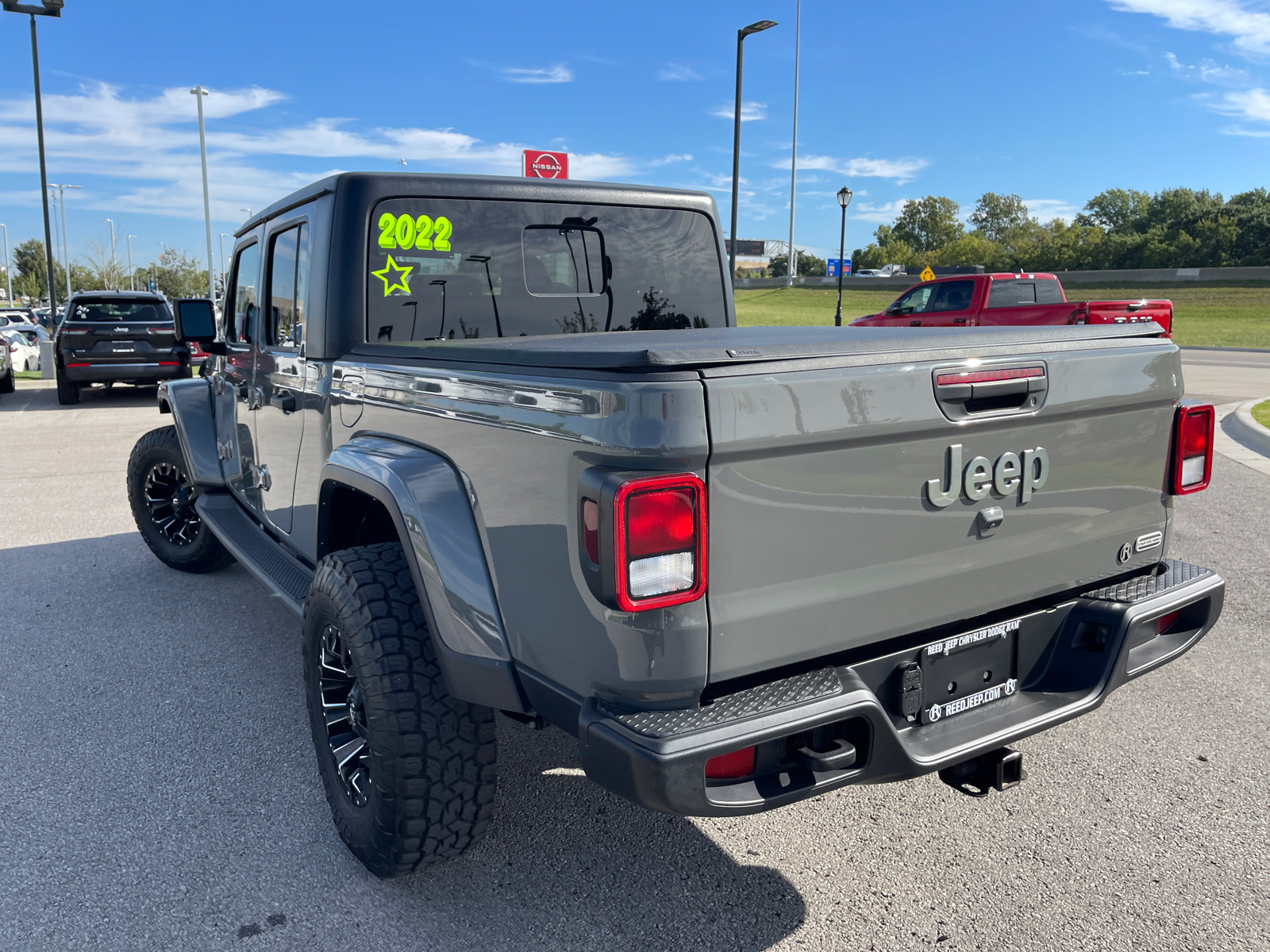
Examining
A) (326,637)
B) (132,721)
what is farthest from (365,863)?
(132,721)

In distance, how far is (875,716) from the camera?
2104 mm

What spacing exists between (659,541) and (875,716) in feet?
2.19

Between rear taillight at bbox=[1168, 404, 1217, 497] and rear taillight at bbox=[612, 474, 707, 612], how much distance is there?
5.60 feet

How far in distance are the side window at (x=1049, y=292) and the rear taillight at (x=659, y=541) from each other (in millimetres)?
16538

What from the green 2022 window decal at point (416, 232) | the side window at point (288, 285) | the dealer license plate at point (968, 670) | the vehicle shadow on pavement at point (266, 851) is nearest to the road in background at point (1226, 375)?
the dealer license plate at point (968, 670)

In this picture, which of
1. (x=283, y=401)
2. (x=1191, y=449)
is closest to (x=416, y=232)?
(x=283, y=401)

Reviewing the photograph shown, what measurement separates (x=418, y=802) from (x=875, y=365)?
1605 mm

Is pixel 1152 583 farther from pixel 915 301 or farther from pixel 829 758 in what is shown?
pixel 915 301

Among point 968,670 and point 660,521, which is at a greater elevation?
point 660,521

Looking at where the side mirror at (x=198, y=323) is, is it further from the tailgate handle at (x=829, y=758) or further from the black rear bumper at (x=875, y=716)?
the tailgate handle at (x=829, y=758)

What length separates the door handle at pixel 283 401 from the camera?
12.1 ft

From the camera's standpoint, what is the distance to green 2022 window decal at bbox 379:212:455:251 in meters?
3.38

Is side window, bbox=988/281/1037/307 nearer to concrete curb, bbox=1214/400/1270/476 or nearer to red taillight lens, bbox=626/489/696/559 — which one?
concrete curb, bbox=1214/400/1270/476

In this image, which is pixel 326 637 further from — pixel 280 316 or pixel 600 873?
pixel 280 316
